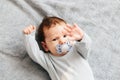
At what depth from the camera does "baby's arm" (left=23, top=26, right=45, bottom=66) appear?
117 centimetres

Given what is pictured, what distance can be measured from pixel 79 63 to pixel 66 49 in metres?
0.08

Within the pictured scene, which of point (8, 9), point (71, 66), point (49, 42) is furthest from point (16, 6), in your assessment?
point (71, 66)

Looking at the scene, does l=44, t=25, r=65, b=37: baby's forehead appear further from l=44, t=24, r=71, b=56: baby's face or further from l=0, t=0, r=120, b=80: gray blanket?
l=0, t=0, r=120, b=80: gray blanket

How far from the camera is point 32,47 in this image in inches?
46.2

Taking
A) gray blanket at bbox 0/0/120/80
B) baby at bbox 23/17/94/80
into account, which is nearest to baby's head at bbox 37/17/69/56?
baby at bbox 23/17/94/80

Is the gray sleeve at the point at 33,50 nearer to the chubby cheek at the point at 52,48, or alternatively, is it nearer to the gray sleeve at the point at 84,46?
the chubby cheek at the point at 52,48

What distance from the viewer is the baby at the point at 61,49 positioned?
1138 millimetres

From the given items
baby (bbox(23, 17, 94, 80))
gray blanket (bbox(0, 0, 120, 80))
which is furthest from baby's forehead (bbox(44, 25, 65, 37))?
gray blanket (bbox(0, 0, 120, 80))

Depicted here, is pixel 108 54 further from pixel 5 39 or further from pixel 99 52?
pixel 5 39

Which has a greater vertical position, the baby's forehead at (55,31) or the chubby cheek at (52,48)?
the baby's forehead at (55,31)

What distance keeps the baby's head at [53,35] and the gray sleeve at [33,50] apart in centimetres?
3

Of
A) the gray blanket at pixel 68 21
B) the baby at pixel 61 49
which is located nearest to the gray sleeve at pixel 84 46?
the baby at pixel 61 49

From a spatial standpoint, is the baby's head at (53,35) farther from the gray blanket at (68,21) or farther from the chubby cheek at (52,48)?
the gray blanket at (68,21)

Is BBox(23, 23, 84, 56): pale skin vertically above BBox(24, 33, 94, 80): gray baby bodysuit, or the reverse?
BBox(23, 23, 84, 56): pale skin
